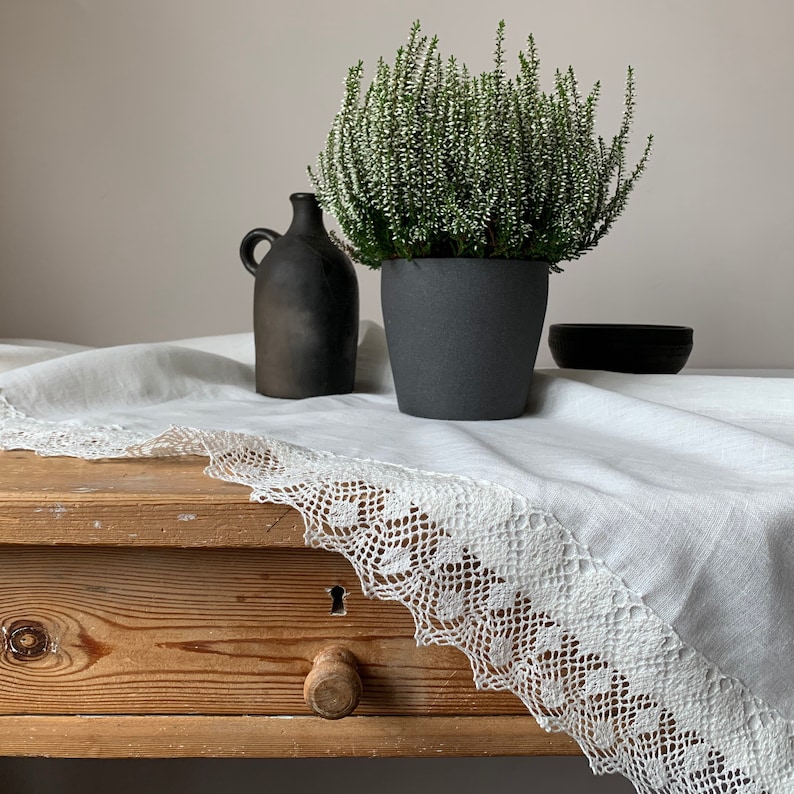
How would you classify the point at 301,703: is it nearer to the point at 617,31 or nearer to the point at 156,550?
the point at 156,550

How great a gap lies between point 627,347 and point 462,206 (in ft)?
1.15

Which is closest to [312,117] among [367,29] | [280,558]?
[367,29]

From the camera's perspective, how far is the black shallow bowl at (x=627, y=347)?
2.71 ft

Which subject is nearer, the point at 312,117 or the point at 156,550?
the point at 156,550

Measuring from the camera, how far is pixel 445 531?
1.30 ft

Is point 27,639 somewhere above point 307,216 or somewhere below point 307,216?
below

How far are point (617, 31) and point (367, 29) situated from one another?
416mm

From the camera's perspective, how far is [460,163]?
539mm

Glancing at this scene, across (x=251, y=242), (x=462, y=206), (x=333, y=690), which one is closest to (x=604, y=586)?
(x=333, y=690)

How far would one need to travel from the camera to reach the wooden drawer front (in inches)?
17.7

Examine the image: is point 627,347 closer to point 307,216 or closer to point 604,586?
point 307,216

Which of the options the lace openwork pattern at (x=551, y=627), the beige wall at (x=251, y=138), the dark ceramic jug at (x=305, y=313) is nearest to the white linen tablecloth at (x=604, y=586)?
the lace openwork pattern at (x=551, y=627)

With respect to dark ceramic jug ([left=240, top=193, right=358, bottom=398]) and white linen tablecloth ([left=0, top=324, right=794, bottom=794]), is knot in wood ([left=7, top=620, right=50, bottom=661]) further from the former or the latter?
dark ceramic jug ([left=240, top=193, right=358, bottom=398])

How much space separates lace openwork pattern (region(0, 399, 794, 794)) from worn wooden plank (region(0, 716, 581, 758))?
0.06 meters
